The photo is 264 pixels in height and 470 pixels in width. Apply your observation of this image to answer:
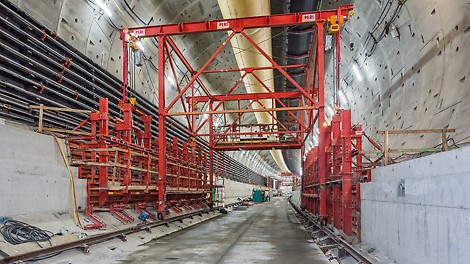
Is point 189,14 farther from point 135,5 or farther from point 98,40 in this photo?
point 98,40

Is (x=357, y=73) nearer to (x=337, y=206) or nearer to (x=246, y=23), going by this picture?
(x=246, y=23)


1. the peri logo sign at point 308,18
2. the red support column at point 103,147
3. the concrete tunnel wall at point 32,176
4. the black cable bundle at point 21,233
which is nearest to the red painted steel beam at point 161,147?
the red support column at point 103,147

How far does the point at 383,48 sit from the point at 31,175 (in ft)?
35.6

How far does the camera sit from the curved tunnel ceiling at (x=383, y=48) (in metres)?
8.87

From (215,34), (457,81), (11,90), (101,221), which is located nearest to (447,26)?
(457,81)

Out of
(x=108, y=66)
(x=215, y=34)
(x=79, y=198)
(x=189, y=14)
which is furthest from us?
(x=215, y=34)

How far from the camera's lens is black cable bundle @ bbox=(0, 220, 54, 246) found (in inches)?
225

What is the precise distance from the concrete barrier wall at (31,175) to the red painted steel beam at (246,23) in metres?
5.82

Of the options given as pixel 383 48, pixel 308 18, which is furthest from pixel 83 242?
pixel 383 48

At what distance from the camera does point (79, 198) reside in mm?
8406

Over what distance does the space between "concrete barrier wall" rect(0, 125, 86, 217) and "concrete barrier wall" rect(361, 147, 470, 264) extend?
5.70m

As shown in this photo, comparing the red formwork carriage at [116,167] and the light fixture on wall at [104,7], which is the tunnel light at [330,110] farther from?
the light fixture on wall at [104,7]

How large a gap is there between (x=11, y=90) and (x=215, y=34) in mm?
11987

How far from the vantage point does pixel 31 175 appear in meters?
6.97
